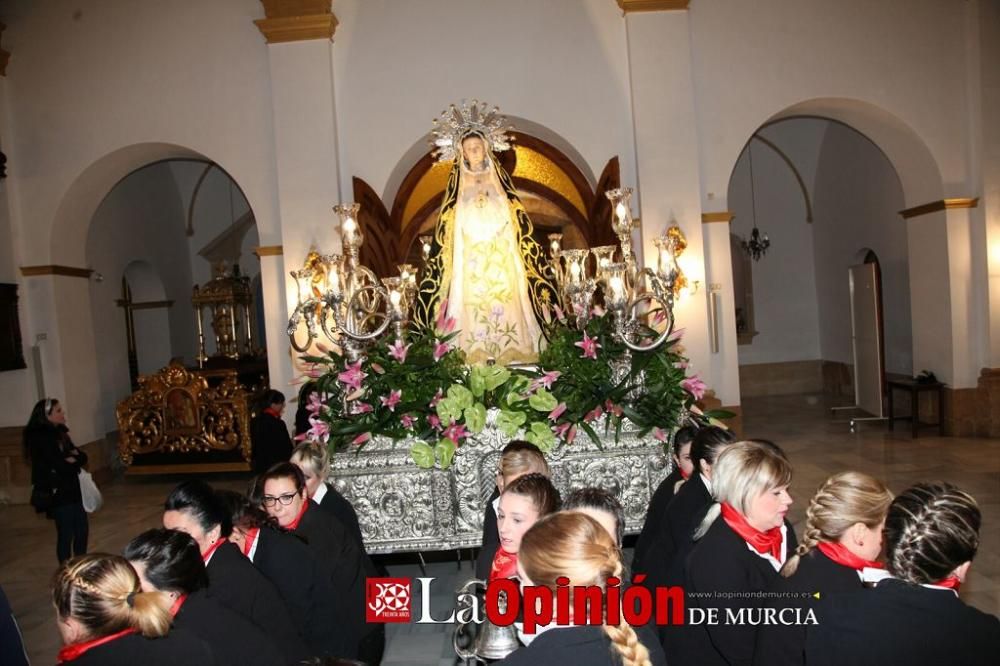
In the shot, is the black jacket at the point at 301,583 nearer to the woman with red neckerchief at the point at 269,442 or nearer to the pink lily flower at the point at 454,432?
the pink lily flower at the point at 454,432

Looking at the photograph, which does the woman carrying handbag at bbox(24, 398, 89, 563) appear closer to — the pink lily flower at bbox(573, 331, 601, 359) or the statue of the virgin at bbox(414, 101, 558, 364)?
the statue of the virgin at bbox(414, 101, 558, 364)

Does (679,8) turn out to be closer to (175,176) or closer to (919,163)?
(919,163)

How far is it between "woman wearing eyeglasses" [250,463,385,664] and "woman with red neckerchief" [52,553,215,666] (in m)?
1.06

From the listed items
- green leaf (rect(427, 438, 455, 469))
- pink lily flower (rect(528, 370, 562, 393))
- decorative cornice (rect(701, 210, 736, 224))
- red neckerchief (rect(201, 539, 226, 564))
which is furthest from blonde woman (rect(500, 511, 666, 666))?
decorative cornice (rect(701, 210, 736, 224))

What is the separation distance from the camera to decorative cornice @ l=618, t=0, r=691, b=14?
8656mm

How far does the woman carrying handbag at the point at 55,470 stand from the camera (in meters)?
5.35

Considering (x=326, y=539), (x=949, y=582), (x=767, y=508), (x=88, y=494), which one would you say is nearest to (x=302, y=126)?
(x=88, y=494)

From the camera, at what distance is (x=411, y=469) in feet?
15.6

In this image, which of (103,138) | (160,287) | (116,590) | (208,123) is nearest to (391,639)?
(116,590)

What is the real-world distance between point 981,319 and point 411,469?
820 cm

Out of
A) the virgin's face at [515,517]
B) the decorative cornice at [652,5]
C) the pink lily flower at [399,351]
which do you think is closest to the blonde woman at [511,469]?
the virgin's face at [515,517]

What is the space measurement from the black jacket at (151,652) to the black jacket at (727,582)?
4.65 feet

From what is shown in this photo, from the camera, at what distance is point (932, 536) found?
1680 millimetres

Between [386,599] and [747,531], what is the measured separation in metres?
1.68
